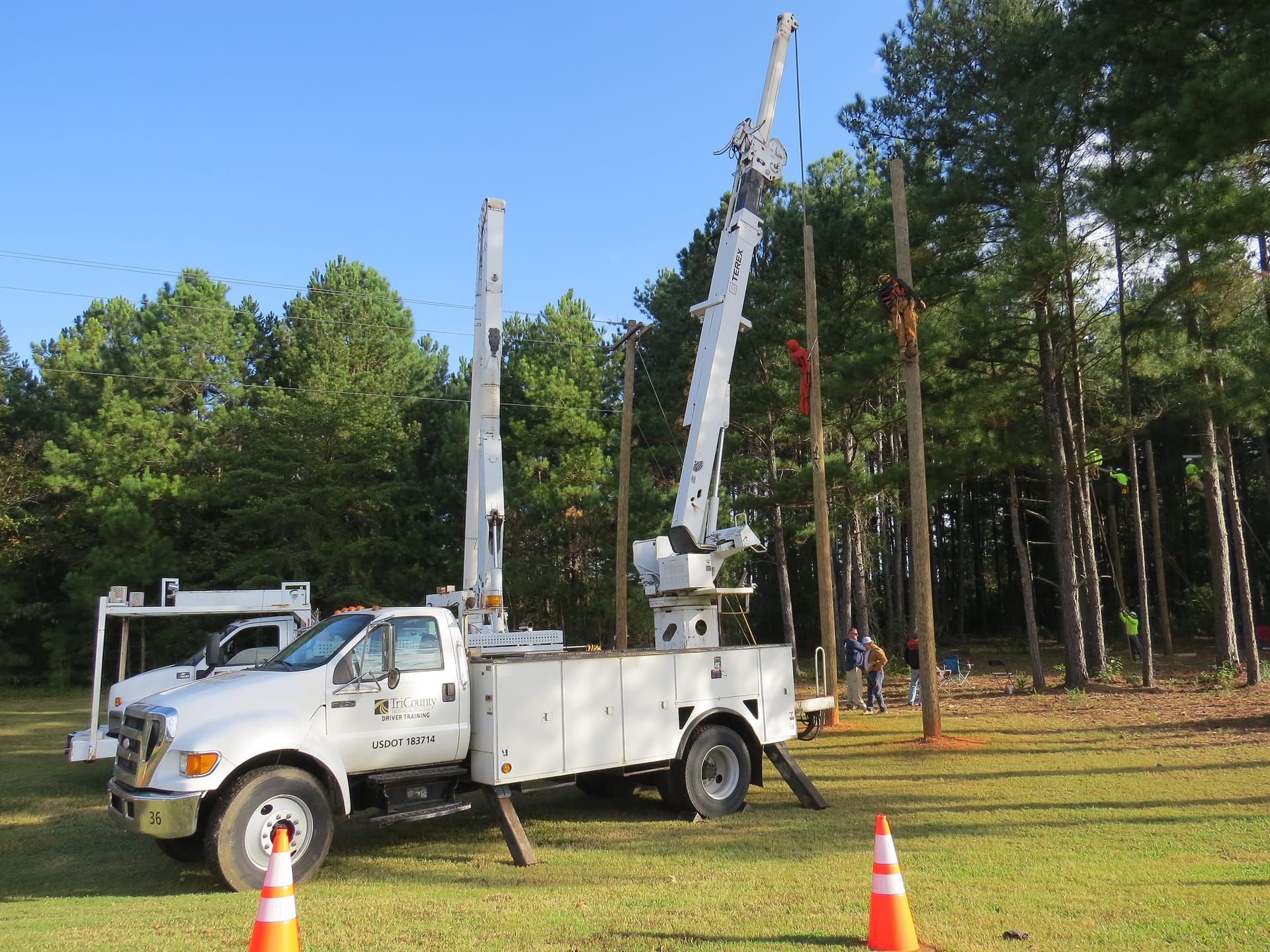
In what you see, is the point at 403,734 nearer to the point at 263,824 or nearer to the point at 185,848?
the point at 263,824

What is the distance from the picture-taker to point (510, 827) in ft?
25.7

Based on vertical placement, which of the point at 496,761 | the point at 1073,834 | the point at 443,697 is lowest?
the point at 1073,834

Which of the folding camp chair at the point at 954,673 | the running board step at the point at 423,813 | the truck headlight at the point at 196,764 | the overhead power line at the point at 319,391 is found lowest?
the running board step at the point at 423,813

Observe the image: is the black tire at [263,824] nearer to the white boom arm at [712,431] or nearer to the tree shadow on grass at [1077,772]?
the white boom arm at [712,431]

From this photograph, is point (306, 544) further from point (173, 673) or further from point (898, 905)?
point (898, 905)

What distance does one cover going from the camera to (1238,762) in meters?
11.4

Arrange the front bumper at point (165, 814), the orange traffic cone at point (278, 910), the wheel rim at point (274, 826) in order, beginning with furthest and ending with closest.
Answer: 1. the wheel rim at point (274, 826)
2. the front bumper at point (165, 814)
3. the orange traffic cone at point (278, 910)

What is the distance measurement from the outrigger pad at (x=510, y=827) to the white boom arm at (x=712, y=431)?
3237mm

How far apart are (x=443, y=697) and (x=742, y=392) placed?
16.8 meters

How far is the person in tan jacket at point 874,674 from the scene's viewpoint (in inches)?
714

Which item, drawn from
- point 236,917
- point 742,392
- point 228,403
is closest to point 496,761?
point 236,917

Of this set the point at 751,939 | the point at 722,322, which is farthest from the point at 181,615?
the point at 751,939

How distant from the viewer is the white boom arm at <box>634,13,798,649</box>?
1072 cm

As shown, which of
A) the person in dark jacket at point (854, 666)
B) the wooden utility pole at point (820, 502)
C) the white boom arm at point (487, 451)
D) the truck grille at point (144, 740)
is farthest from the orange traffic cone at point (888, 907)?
the person in dark jacket at point (854, 666)
